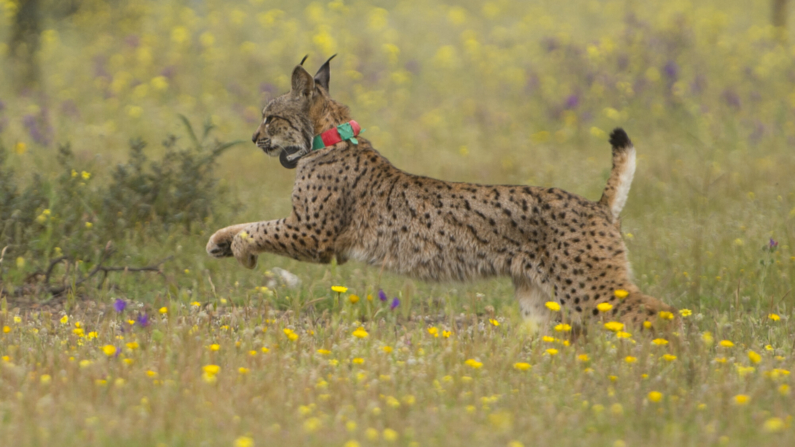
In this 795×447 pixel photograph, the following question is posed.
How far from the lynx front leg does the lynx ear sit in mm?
900

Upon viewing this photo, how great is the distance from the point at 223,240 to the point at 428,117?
777 centimetres

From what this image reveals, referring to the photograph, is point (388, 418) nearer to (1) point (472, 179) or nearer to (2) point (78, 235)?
(2) point (78, 235)

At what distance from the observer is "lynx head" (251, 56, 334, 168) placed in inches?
225

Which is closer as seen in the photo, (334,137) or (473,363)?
(473,363)

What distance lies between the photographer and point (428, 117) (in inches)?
513

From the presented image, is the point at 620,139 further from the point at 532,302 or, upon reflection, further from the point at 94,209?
the point at 94,209

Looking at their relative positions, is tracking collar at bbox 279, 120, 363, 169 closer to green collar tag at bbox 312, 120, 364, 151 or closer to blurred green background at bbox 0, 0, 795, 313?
green collar tag at bbox 312, 120, 364, 151

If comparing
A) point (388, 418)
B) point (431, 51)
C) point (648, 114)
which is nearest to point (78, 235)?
point (388, 418)

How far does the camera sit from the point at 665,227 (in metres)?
7.59

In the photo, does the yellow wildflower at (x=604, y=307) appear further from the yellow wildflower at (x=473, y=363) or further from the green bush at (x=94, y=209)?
the green bush at (x=94, y=209)

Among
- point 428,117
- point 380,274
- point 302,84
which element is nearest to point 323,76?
point 302,84

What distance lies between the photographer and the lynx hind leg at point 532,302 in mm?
4922

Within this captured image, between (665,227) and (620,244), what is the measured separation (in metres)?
3.14

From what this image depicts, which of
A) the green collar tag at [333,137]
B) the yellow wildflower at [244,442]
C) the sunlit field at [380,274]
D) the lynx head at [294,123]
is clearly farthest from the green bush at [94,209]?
the yellow wildflower at [244,442]
